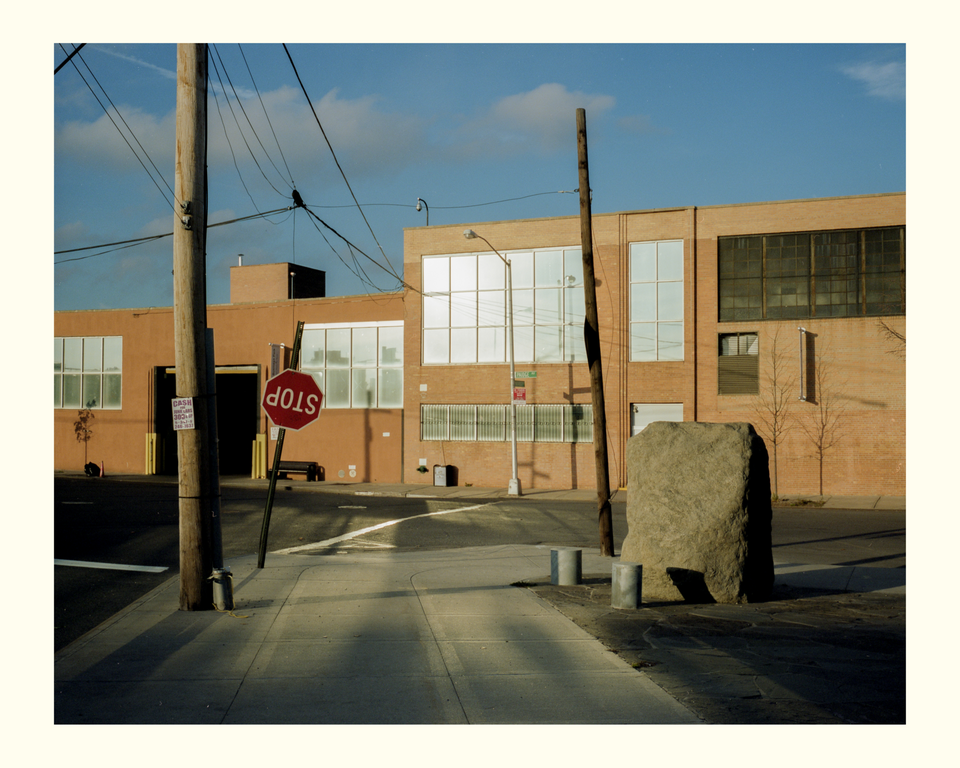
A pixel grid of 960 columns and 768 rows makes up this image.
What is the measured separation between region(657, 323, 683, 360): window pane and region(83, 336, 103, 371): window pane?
25324 mm

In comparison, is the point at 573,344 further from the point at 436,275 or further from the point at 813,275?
the point at 813,275

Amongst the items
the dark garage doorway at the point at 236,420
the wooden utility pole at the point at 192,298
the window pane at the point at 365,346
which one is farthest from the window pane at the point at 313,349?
the wooden utility pole at the point at 192,298

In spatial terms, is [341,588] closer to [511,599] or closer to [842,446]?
[511,599]

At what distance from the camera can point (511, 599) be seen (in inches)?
398

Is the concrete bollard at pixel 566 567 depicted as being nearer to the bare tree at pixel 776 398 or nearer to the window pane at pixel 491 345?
the bare tree at pixel 776 398

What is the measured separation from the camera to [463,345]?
3189 cm

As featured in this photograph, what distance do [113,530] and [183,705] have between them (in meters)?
12.1

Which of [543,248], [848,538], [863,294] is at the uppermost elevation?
[543,248]

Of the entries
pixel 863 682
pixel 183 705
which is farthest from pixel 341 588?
pixel 863 682

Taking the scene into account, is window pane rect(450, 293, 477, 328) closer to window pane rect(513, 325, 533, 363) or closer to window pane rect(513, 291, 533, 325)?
window pane rect(513, 291, 533, 325)

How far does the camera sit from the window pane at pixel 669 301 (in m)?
29.4

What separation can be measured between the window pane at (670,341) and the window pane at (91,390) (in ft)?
83.3

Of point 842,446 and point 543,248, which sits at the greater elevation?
point 543,248

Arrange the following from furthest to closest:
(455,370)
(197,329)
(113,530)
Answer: (455,370), (113,530), (197,329)
